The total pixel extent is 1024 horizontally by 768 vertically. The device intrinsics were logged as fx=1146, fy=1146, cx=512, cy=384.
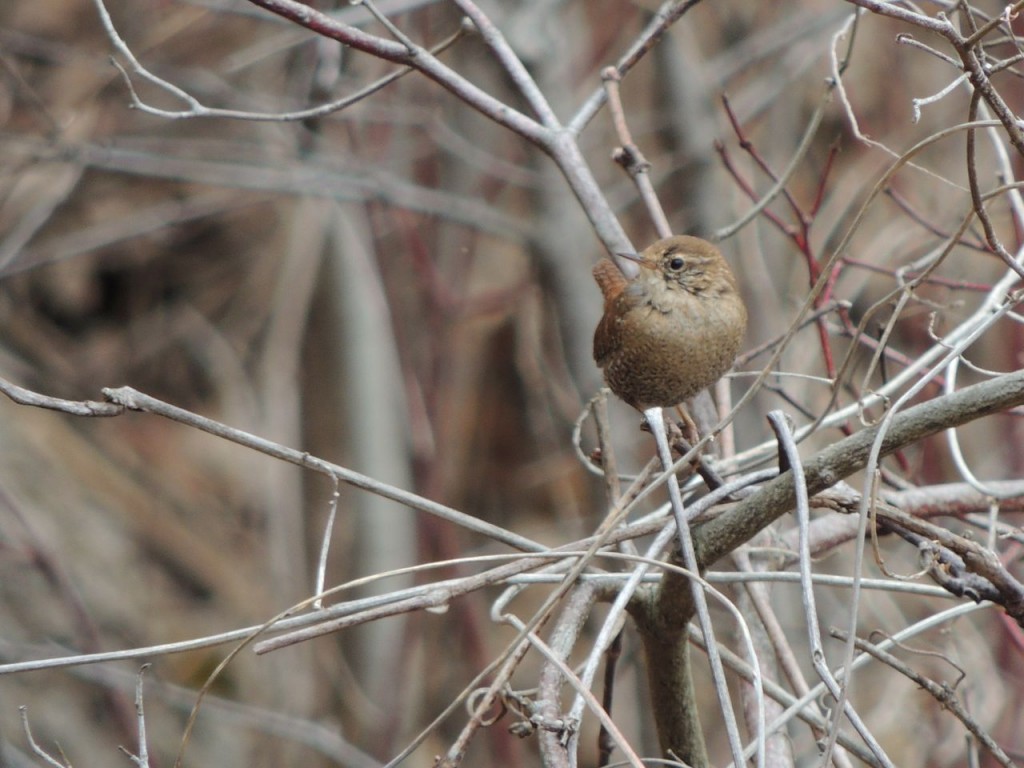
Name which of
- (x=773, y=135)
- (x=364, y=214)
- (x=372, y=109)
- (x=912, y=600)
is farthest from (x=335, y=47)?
(x=912, y=600)

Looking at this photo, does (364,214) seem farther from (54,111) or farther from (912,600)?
(912,600)

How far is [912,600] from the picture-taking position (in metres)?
5.73

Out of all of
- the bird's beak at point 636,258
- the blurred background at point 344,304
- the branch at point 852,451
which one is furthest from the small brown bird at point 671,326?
the blurred background at point 344,304

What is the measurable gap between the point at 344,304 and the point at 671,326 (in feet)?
11.9

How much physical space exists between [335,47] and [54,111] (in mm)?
1920

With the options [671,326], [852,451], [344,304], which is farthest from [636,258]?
[344,304]

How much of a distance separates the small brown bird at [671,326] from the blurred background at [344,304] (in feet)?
6.30

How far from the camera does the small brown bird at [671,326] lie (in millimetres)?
2180

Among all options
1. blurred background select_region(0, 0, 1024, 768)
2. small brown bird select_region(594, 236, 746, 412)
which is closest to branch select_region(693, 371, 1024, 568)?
small brown bird select_region(594, 236, 746, 412)

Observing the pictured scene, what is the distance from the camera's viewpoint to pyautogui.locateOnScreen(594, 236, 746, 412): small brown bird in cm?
218

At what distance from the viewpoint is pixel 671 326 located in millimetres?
2227

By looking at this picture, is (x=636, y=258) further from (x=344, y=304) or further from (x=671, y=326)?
(x=344, y=304)

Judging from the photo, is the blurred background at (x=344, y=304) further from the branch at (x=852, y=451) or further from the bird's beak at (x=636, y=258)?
the branch at (x=852, y=451)

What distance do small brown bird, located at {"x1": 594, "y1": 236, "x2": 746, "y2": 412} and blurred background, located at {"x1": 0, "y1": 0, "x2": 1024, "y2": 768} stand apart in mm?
1919
